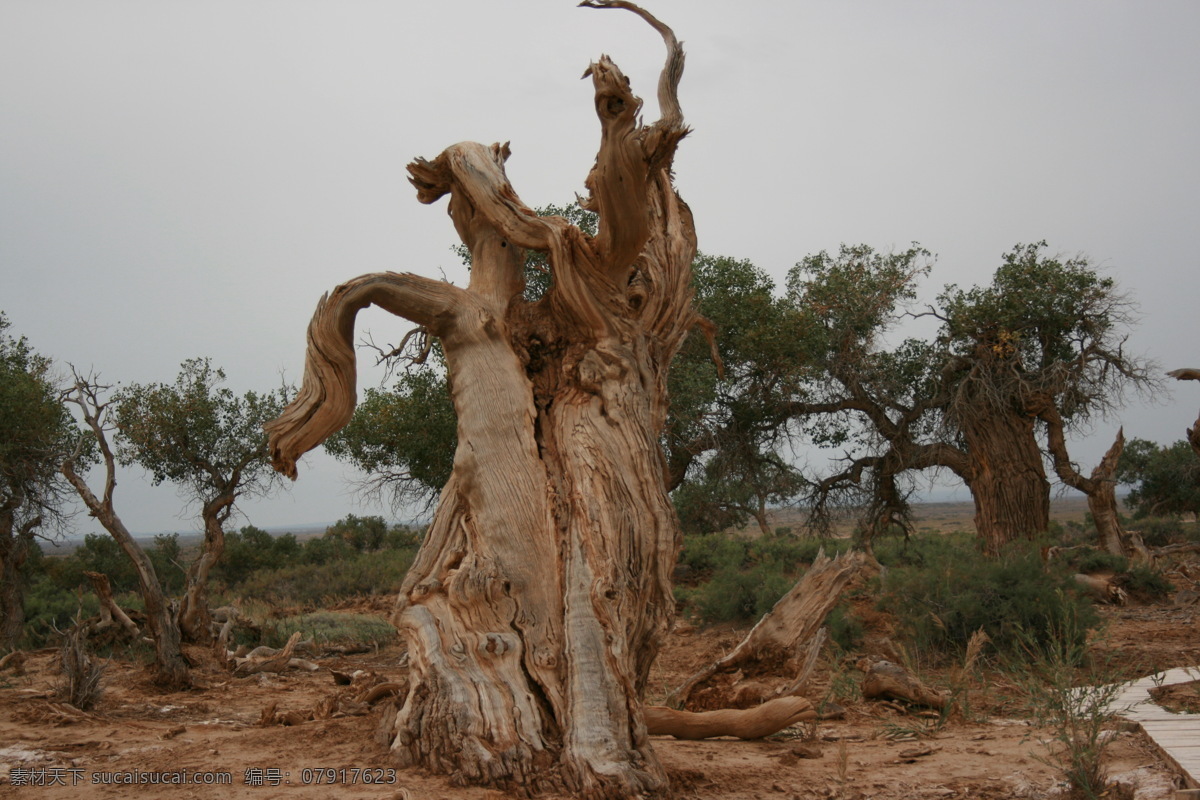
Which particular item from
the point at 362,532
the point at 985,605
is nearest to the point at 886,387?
the point at 985,605

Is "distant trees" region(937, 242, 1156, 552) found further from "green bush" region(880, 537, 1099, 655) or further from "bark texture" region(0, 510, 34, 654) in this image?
"bark texture" region(0, 510, 34, 654)

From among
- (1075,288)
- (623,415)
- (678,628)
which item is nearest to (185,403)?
(678,628)

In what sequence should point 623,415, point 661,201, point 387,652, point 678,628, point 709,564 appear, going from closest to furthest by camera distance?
1. point 623,415
2. point 661,201
3. point 387,652
4. point 678,628
5. point 709,564

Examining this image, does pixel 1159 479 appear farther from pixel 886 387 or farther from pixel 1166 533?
pixel 886 387

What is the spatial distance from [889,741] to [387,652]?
23.5 feet

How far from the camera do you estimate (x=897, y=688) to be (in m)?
6.66

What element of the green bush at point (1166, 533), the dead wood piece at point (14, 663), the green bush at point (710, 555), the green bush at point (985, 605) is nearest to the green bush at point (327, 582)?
the green bush at point (710, 555)

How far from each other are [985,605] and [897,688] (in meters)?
3.36

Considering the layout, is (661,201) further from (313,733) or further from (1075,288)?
(1075,288)

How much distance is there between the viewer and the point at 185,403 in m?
11.5

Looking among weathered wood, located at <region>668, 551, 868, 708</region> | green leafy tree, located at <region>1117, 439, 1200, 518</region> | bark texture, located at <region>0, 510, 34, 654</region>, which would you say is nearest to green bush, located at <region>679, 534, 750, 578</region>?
weathered wood, located at <region>668, 551, 868, 708</region>

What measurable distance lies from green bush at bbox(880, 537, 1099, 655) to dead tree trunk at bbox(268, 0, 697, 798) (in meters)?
4.84

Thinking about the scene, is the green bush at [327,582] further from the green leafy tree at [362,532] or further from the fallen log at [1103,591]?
the fallen log at [1103,591]

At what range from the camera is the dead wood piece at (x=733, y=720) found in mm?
5480
